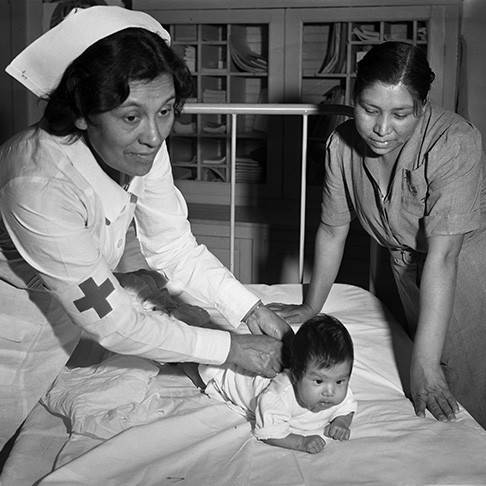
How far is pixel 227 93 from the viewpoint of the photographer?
370cm

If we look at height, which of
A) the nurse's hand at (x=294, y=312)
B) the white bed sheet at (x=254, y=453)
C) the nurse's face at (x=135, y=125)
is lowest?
the white bed sheet at (x=254, y=453)

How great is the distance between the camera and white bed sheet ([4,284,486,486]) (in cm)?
118

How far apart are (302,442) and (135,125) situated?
23.3 inches

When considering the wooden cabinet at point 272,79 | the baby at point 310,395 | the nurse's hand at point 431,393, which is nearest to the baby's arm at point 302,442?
the baby at point 310,395

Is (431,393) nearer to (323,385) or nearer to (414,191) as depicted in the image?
(323,385)

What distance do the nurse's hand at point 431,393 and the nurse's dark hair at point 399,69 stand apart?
20.3 inches

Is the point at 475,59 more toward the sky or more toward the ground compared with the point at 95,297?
more toward the sky

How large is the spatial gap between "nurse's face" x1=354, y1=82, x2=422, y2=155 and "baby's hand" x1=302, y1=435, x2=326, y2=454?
62 centimetres

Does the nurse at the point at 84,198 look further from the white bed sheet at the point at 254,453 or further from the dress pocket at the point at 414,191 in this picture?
the dress pocket at the point at 414,191

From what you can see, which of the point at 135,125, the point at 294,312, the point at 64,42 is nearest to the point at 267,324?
the point at 294,312

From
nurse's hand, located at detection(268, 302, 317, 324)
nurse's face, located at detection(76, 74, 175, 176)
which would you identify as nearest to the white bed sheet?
nurse's hand, located at detection(268, 302, 317, 324)

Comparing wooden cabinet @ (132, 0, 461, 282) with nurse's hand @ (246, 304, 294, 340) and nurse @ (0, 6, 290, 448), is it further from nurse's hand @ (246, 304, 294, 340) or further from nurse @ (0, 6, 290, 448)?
nurse @ (0, 6, 290, 448)

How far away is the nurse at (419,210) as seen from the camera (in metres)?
1.53

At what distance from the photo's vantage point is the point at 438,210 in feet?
5.15
